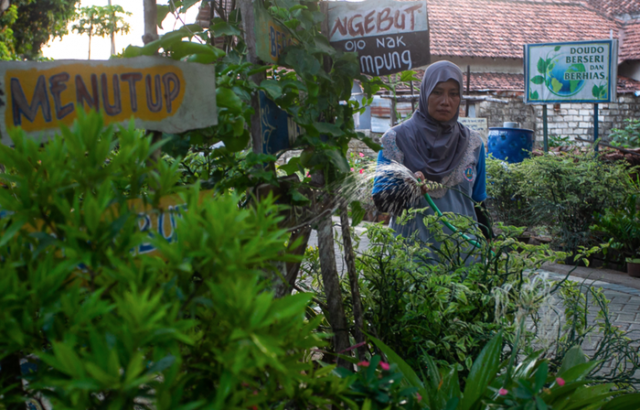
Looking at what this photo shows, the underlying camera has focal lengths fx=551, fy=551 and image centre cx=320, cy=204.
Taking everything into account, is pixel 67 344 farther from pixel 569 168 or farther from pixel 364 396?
pixel 569 168

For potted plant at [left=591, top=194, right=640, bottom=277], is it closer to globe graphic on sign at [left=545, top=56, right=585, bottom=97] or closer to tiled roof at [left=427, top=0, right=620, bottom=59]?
globe graphic on sign at [left=545, top=56, right=585, bottom=97]

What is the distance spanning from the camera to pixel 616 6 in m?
25.3

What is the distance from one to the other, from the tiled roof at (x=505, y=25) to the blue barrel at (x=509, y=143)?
35.0 feet

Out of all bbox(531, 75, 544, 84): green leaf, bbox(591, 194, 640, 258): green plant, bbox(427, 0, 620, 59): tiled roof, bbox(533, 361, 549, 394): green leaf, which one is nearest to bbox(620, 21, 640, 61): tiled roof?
bbox(427, 0, 620, 59): tiled roof

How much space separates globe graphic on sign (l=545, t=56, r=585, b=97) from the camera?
7809mm

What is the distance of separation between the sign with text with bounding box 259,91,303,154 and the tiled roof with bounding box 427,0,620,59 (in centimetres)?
1822

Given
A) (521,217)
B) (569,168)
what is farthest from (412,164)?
(521,217)

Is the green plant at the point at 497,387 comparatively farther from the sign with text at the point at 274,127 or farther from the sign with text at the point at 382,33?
the sign with text at the point at 382,33

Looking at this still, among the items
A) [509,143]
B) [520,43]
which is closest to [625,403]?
[509,143]

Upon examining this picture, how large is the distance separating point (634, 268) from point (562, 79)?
3423 mm

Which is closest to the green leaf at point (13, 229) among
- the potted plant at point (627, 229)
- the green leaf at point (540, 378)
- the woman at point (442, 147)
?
the green leaf at point (540, 378)

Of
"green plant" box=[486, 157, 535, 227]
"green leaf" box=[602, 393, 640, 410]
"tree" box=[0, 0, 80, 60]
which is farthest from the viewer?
"tree" box=[0, 0, 80, 60]

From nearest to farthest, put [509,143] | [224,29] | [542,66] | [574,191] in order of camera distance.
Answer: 1. [224,29]
2. [574,191]
3. [542,66]
4. [509,143]

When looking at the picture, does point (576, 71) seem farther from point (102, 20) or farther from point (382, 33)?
point (102, 20)
